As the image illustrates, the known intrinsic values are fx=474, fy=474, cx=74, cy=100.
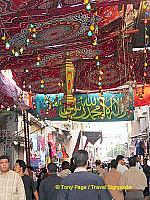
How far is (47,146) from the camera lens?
33.6m

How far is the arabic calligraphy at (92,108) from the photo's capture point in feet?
60.5

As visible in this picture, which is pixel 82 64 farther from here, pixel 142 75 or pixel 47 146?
pixel 47 146

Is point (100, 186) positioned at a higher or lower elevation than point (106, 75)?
lower

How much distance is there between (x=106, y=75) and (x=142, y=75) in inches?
50.8

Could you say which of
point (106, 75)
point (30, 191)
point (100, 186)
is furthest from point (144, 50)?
point (100, 186)

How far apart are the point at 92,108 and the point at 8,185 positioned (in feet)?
41.6

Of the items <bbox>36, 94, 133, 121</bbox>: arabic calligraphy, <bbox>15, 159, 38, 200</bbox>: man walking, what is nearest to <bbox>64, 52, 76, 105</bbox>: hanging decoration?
<bbox>15, 159, 38, 200</bbox>: man walking

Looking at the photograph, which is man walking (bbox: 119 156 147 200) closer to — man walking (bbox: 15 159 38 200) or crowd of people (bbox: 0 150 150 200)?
crowd of people (bbox: 0 150 150 200)

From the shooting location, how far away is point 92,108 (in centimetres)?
→ 1867

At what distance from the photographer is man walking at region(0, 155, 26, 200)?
6.05 metres

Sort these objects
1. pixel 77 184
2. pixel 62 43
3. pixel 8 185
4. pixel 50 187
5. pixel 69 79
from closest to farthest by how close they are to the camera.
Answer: pixel 77 184, pixel 8 185, pixel 50 187, pixel 62 43, pixel 69 79

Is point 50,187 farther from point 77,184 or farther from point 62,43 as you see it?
point 62,43

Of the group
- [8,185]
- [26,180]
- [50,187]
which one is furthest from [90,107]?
[8,185]

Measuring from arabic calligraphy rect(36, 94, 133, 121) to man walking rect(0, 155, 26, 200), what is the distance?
39.8ft
